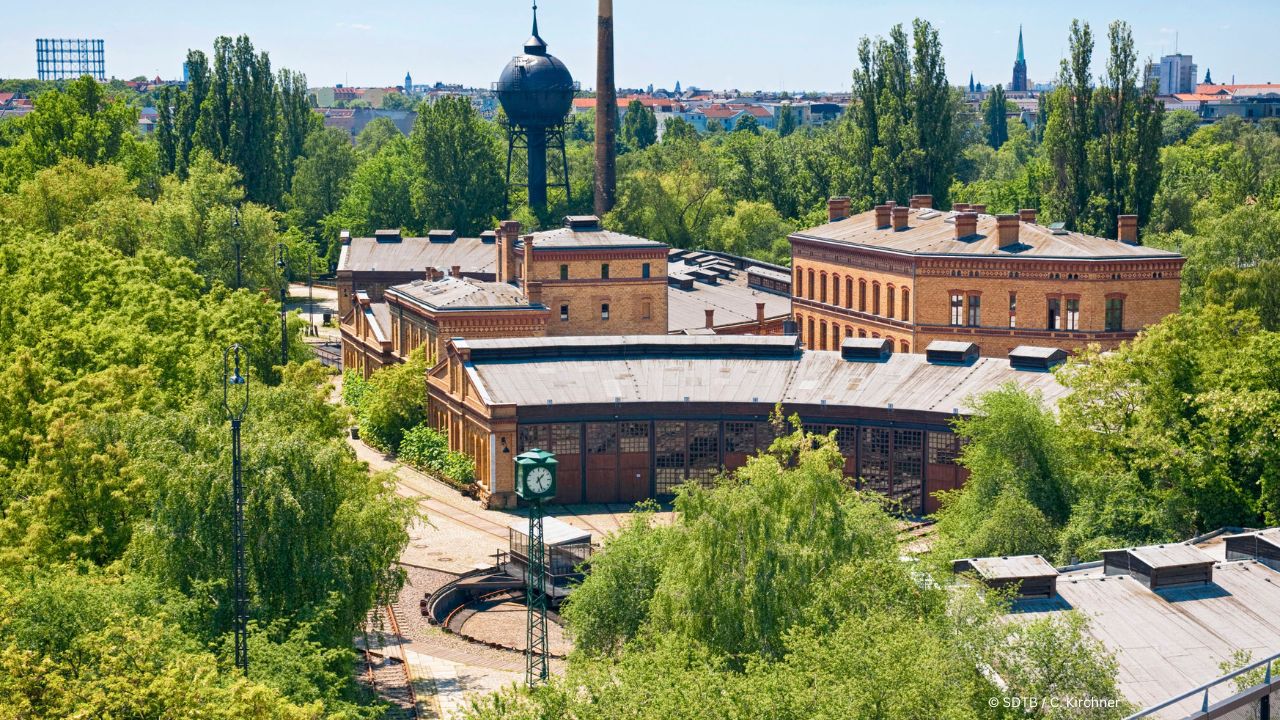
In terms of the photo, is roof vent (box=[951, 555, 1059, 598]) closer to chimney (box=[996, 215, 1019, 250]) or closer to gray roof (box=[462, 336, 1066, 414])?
gray roof (box=[462, 336, 1066, 414])

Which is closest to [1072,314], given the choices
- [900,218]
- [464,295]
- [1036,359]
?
[900,218]

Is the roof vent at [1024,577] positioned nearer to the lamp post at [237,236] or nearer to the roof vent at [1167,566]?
the roof vent at [1167,566]

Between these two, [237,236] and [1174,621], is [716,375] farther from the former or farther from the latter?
[237,236]

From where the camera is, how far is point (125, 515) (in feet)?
139

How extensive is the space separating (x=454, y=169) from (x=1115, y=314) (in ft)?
209

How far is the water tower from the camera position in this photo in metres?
119

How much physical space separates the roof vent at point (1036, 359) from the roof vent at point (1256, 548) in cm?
2201

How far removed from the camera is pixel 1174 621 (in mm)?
34812

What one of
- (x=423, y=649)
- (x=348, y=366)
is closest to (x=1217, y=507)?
(x=423, y=649)

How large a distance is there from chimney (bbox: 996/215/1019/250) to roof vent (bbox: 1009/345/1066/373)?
1507 cm

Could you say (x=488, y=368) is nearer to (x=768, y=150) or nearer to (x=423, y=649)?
(x=423, y=649)

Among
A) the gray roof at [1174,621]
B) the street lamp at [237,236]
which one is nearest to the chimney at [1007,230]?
the gray roof at [1174,621]

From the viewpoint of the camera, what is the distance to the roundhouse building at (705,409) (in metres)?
60.5

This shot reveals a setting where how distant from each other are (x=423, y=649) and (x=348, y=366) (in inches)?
1781
